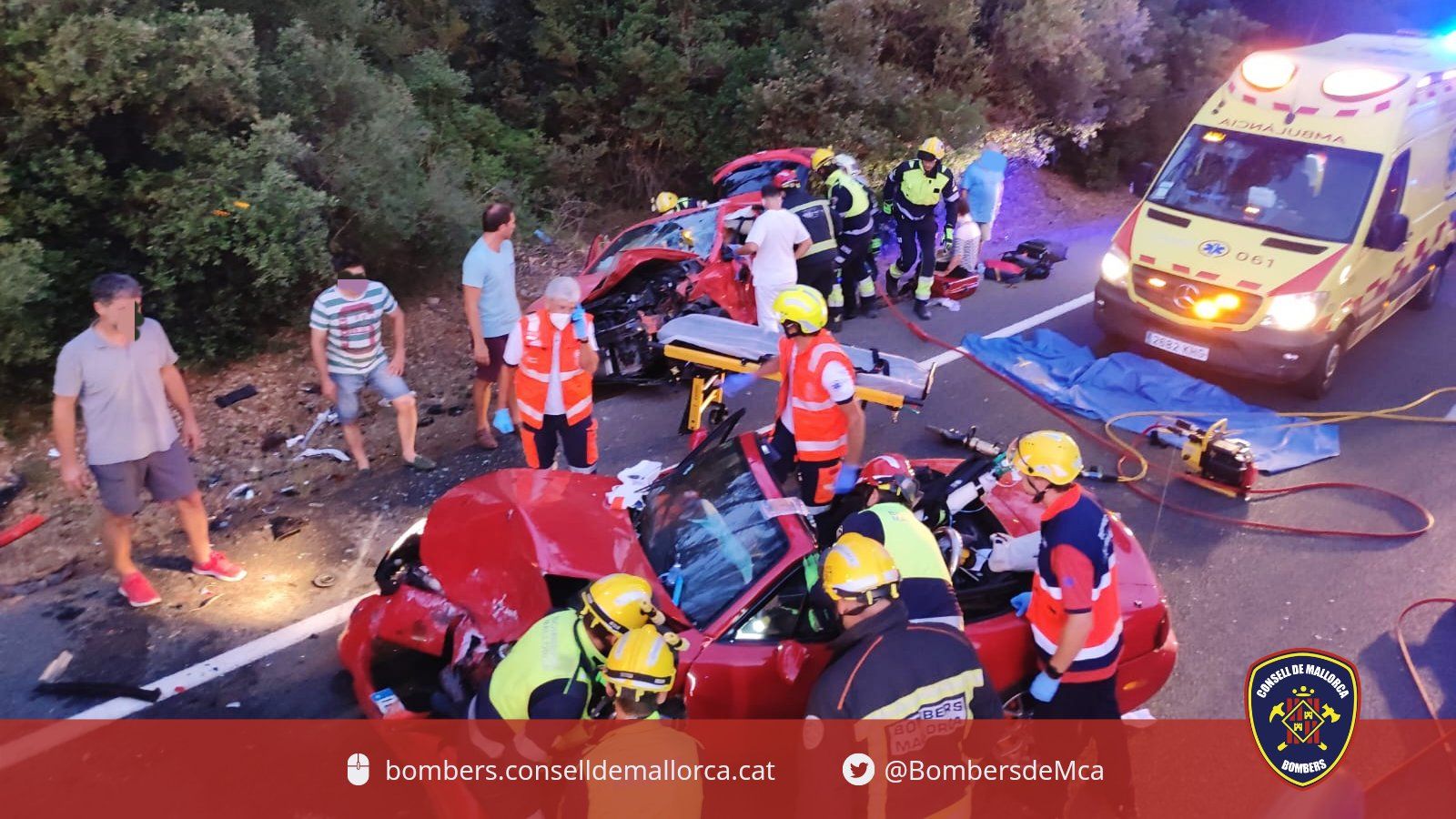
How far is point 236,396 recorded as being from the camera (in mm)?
7820

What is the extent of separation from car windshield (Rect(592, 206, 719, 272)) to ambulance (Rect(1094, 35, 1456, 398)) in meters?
3.37

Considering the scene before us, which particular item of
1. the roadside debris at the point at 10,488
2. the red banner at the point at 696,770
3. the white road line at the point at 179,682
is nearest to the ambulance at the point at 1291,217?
the red banner at the point at 696,770

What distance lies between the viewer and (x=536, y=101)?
13.1 meters

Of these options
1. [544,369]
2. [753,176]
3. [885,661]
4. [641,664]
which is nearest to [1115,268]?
[753,176]

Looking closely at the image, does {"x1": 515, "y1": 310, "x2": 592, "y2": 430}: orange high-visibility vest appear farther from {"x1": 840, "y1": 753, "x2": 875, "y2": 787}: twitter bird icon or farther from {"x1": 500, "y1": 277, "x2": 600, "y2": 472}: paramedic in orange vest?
{"x1": 840, "y1": 753, "x2": 875, "y2": 787}: twitter bird icon

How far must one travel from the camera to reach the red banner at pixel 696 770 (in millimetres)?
3033

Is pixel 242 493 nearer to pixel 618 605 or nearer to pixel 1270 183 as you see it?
pixel 618 605

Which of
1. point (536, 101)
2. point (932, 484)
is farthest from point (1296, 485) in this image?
point (536, 101)

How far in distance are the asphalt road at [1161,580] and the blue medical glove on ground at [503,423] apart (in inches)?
8.6

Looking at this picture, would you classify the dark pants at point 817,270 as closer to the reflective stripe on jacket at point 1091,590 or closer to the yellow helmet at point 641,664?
the reflective stripe on jacket at point 1091,590

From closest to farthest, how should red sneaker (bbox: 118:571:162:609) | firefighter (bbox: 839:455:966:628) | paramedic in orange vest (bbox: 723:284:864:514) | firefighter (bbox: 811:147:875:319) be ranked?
firefighter (bbox: 839:455:966:628)
paramedic in orange vest (bbox: 723:284:864:514)
red sneaker (bbox: 118:571:162:609)
firefighter (bbox: 811:147:875:319)

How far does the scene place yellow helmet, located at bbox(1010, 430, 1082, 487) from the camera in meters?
3.75

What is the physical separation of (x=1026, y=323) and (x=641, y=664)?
24.1 ft

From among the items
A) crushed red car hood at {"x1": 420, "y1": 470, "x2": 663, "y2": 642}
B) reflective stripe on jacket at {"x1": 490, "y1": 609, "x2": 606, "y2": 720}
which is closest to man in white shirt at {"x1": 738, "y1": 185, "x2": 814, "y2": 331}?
crushed red car hood at {"x1": 420, "y1": 470, "x2": 663, "y2": 642}
